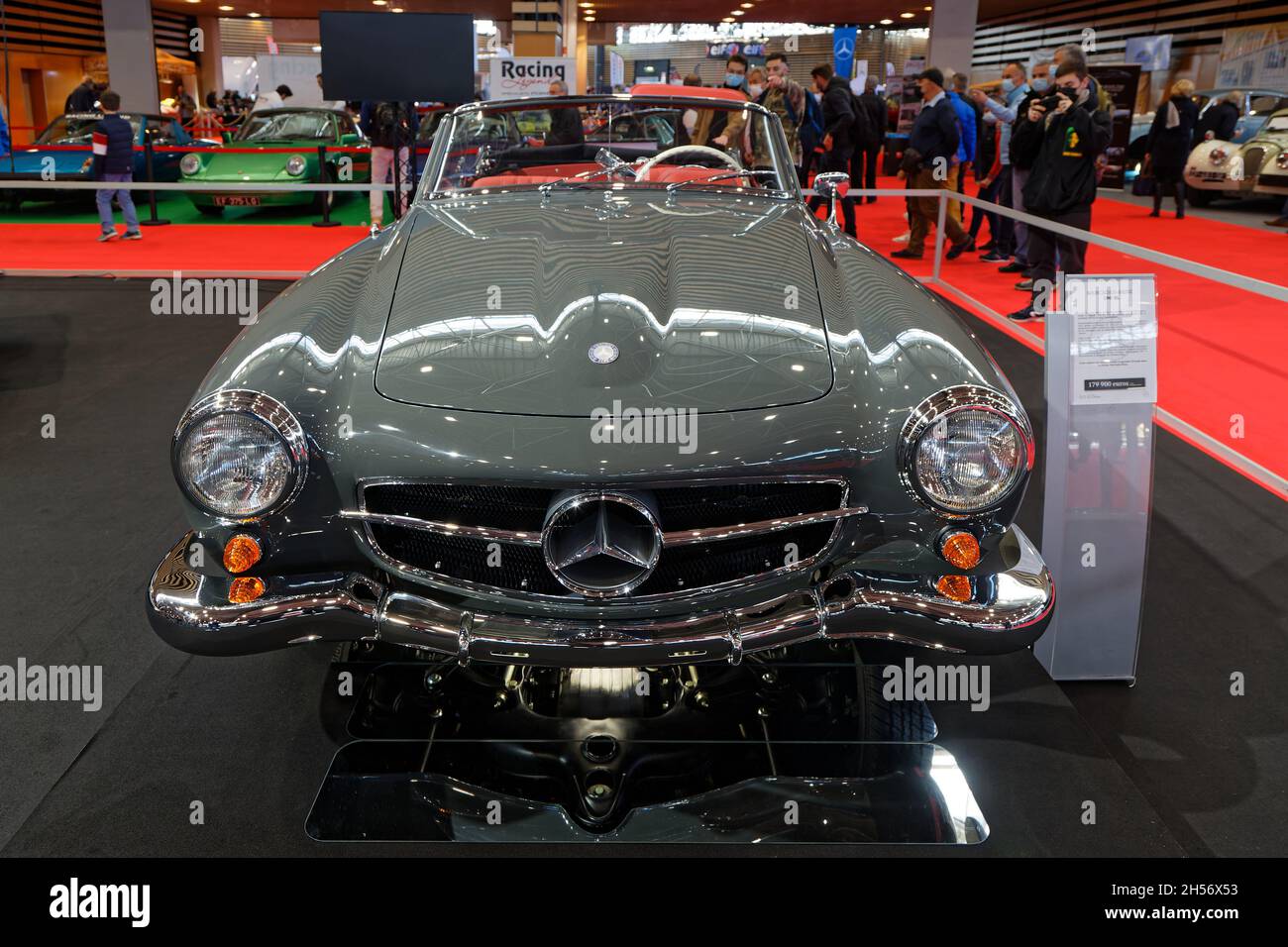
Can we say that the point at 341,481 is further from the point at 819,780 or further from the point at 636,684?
the point at 819,780

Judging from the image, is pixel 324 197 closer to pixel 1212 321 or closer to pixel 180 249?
pixel 180 249

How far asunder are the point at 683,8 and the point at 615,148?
73.7 ft

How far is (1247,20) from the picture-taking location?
16125 mm

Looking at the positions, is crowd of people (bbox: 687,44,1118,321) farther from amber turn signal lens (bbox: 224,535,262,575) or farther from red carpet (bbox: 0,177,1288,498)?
amber turn signal lens (bbox: 224,535,262,575)

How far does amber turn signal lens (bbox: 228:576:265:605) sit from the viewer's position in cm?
204

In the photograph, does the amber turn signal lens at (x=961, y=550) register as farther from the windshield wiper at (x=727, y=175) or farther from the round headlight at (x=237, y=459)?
the windshield wiper at (x=727, y=175)

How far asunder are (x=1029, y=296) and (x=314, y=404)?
22.5 feet

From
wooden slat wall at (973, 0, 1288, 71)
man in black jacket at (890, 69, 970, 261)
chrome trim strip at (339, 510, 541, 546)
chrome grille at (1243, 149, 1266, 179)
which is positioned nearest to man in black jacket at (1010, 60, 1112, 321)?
man in black jacket at (890, 69, 970, 261)

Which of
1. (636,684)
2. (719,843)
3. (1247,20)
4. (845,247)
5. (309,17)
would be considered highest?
(309,17)

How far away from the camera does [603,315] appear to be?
2258 millimetres

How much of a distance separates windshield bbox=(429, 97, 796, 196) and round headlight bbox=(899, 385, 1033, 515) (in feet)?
5.16

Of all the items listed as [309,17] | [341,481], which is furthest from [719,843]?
[309,17]

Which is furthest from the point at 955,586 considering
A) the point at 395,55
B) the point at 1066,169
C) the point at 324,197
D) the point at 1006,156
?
the point at 324,197
